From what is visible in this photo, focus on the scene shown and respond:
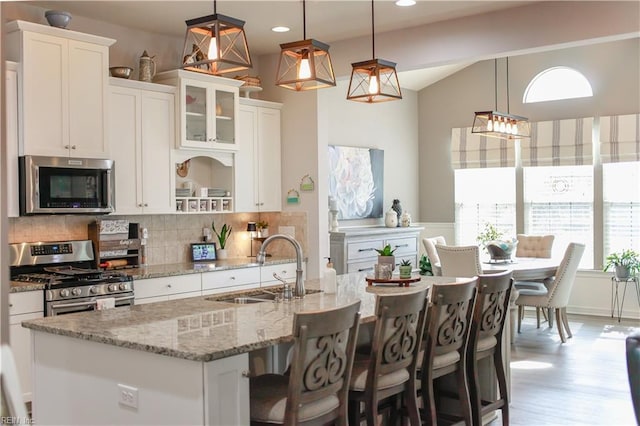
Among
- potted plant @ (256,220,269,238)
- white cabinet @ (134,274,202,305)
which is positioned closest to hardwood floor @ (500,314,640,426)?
white cabinet @ (134,274,202,305)

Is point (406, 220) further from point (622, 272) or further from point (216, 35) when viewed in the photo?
point (216, 35)

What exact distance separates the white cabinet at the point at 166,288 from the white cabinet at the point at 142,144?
2.06ft

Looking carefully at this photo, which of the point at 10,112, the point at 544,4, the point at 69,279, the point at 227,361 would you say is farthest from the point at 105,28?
the point at 227,361

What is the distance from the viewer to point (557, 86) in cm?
864

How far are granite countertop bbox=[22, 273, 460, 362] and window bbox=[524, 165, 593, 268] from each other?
5.52 m

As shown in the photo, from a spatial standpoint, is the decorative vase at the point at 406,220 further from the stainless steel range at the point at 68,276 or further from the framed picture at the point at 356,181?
the stainless steel range at the point at 68,276

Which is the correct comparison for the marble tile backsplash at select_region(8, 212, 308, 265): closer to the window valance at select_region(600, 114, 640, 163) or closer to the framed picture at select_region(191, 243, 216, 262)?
the framed picture at select_region(191, 243, 216, 262)

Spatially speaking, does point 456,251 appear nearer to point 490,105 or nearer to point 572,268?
point 572,268

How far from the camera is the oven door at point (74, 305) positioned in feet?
14.7

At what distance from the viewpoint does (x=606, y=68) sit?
8.15 m

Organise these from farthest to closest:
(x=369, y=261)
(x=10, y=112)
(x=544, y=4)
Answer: (x=369, y=261)
(x=544, y=4)
(x=10, y=112)

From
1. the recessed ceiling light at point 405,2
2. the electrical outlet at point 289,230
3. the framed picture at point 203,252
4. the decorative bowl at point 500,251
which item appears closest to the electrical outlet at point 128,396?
the framed picture at point 203,252

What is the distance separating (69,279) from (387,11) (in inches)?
125

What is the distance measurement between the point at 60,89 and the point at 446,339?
10.6 ft
